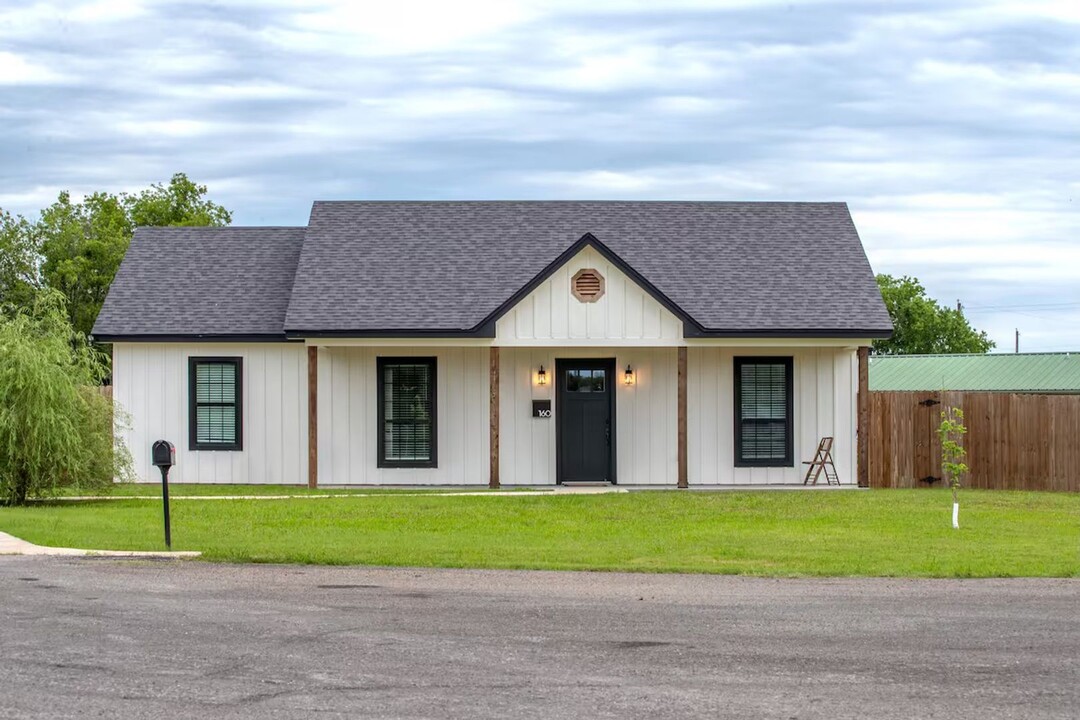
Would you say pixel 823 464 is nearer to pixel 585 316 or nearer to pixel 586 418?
pixel 586 418

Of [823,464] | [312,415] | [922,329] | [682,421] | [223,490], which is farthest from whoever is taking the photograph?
[922,329]

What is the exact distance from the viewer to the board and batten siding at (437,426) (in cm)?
2877

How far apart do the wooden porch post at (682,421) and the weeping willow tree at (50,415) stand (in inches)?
390

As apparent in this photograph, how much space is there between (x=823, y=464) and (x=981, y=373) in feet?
79.9

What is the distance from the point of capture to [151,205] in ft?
177

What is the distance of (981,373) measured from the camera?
50812 millimetres

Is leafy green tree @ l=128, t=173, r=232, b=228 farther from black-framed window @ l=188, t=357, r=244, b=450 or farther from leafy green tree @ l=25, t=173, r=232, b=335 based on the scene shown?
black-framed window @ l=188, t=357, r=244, b=450

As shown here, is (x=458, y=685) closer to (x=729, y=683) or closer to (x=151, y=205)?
(x=729, y=683)

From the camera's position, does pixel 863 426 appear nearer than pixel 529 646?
No

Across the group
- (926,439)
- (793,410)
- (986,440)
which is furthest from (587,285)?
(986,440)

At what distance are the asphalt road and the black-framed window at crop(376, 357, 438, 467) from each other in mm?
13743

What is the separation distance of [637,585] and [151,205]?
142 feet

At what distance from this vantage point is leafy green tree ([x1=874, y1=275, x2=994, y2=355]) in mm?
74812

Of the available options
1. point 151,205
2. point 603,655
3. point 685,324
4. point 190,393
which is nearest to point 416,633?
point 603,655
